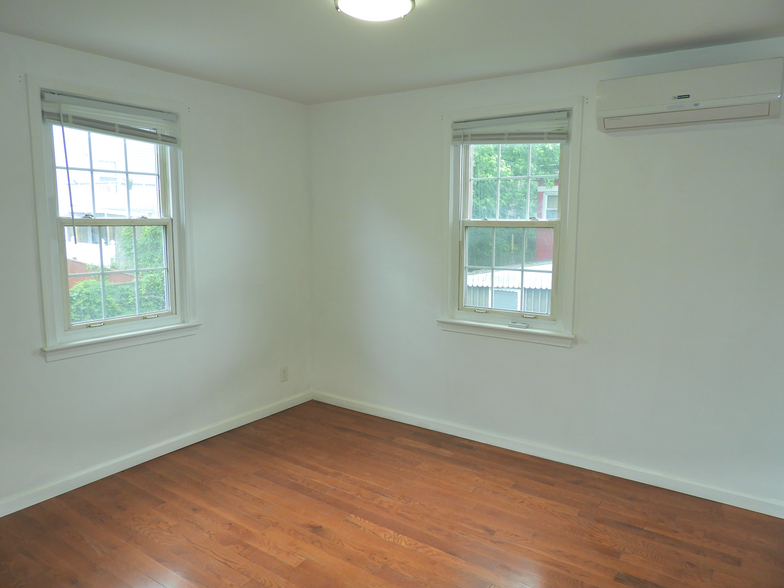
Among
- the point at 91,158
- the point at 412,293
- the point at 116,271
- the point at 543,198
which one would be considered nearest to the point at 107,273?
the point at 116,271

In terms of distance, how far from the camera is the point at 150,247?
145 inches

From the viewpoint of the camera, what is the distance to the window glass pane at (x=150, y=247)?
3625 millimetres

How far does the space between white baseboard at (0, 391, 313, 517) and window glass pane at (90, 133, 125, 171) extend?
1.88m

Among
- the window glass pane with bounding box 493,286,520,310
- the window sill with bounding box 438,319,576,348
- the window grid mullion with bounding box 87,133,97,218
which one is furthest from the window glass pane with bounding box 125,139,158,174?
the window glass pane with bounding box 493,286,520,310

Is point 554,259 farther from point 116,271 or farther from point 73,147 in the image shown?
point 73,147

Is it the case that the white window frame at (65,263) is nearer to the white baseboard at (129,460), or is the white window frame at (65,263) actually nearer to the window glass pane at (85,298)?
the window glass pane at (85,298)

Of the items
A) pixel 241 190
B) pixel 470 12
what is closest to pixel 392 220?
pixel 241 190

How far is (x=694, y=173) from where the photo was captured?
310 centimetres

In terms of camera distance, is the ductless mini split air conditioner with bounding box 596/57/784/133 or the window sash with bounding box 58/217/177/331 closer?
the ductless mini split air conditioner with bounding box 596/57/784/133

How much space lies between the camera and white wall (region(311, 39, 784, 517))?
9.89 ft

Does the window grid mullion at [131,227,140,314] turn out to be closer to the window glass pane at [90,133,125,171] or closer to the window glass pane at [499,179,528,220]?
the window glass pane at [90,133,125,171]

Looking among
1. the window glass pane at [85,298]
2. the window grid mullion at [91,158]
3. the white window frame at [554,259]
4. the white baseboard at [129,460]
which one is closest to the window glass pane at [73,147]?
the window grid mullion at [91,158]

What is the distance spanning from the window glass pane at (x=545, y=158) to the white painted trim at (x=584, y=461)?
6.23 feet

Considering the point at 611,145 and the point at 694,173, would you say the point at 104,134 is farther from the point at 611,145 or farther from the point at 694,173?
the point at 694,173
